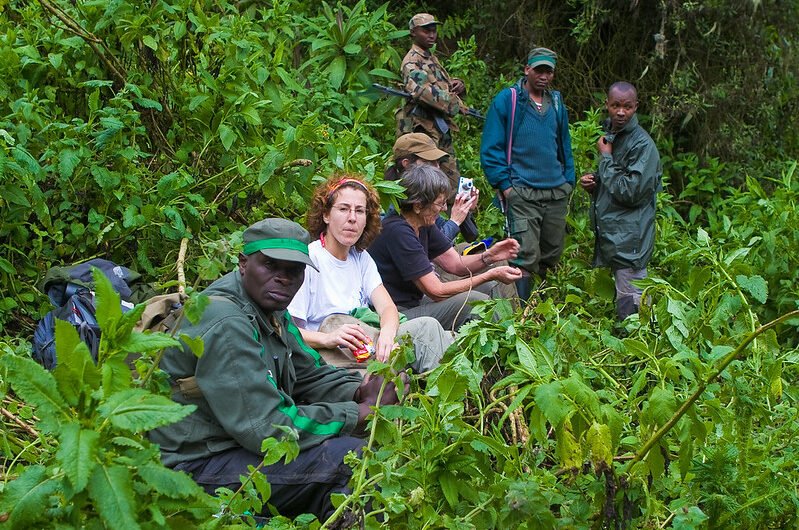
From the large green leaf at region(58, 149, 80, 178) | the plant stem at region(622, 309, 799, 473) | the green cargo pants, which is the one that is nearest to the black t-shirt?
the large green leaf at region(58, 149, 80, 178)

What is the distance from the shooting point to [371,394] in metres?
3.89

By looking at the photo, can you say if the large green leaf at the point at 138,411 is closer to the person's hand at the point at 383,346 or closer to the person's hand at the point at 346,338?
the person's hand at the point at 346,338

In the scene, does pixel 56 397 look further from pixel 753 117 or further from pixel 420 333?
pixel 753 117

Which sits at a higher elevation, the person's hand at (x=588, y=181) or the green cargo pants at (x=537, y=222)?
the person's hand at (x=588, y=181)

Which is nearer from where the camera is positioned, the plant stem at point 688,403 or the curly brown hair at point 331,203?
the plant stem at point 688,403

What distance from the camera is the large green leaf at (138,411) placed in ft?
7.00

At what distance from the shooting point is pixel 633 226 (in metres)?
6.91

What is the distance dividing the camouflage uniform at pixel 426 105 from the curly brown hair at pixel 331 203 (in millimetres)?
2560

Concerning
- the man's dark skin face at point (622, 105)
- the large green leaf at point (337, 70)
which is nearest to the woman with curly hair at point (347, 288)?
the man's dark skin face at point (622, 105)

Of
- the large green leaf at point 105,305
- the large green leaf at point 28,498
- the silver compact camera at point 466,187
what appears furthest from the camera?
the silver compact camera at point 466,187

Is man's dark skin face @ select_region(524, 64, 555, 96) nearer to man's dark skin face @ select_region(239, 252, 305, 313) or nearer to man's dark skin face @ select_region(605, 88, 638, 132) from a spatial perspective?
man's dark skin face @ select_region(605, 88, 638, 132)

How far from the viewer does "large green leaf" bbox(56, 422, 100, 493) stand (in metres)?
2.04

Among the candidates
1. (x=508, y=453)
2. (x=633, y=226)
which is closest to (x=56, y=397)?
(x=508, y=453)

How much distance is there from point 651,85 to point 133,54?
18.5ft
